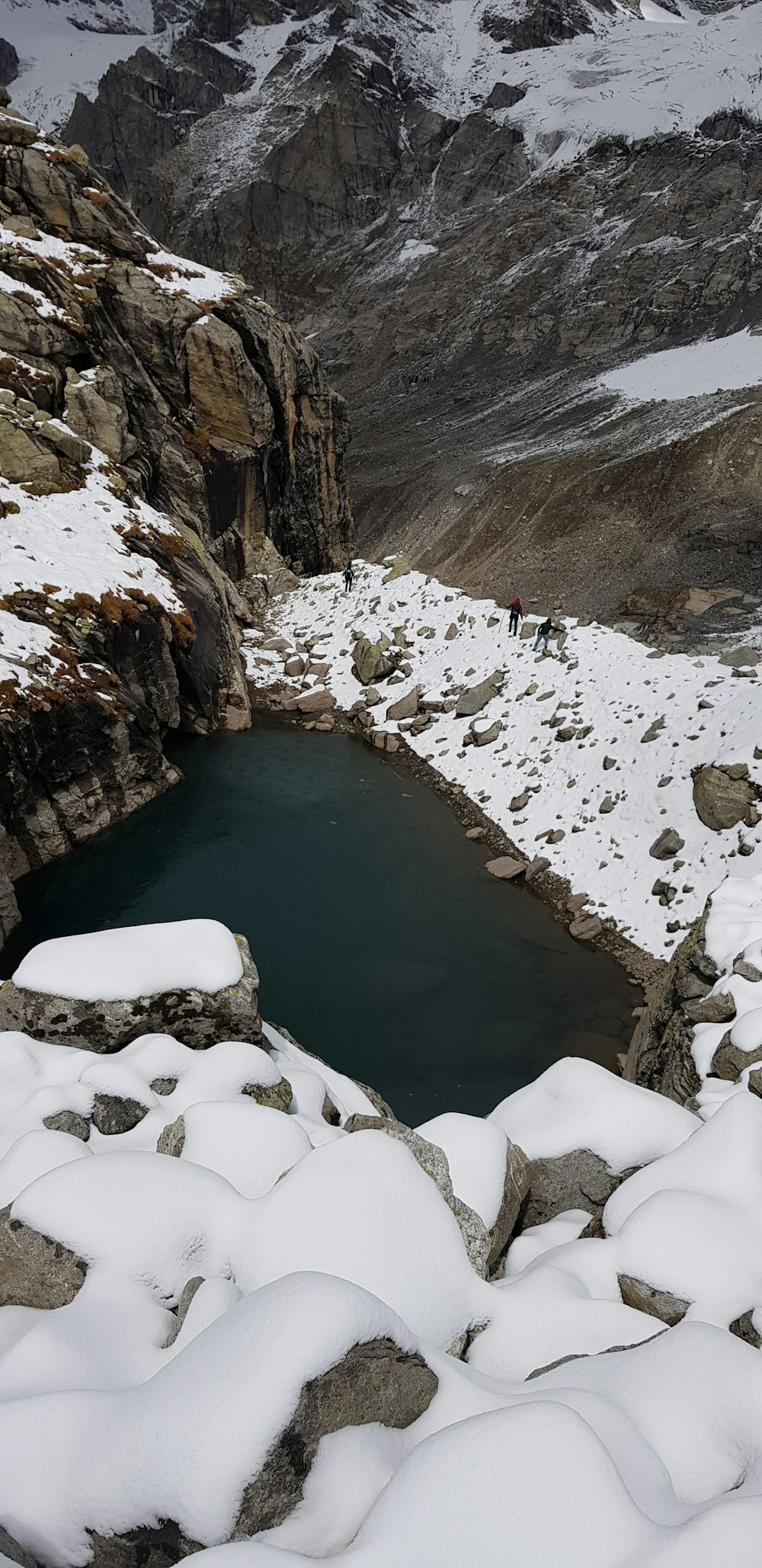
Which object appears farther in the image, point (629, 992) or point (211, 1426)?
point (629, 992)

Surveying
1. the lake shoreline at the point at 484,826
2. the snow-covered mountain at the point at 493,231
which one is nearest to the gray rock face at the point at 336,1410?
the lake shoreline at the point at 484,826

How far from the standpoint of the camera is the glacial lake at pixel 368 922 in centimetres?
1503

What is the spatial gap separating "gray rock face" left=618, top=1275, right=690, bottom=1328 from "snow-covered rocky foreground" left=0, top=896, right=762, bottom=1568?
2cm

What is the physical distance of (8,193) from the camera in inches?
1282

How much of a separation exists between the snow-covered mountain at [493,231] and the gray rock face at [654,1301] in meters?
28.5

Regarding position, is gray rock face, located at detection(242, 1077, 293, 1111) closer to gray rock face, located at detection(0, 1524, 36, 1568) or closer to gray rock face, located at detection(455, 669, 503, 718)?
gray rock face, located at detection(0, 1524, 36, 1568)

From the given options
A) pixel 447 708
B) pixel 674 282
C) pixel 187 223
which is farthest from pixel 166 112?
pixel 447 708

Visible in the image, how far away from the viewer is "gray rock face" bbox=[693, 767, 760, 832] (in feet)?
58.6

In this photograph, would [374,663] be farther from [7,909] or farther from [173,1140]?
[173,1140]

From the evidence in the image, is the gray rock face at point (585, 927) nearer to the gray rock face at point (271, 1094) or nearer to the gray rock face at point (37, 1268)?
the gray rock face at point (271, 1094)

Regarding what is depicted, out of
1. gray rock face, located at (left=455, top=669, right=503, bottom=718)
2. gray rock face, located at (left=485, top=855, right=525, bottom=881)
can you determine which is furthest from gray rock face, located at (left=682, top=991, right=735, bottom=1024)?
gray rock face, located at (left=455, top=669, right=503, bottom=718)

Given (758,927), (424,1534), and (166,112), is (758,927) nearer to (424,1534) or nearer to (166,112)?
(424,1534)

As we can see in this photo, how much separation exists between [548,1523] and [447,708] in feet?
85.9

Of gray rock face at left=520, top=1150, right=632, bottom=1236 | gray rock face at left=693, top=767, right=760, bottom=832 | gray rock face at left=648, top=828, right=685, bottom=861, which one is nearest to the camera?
gray rock face at left=520, top=1150, right=632, bottom=1236
